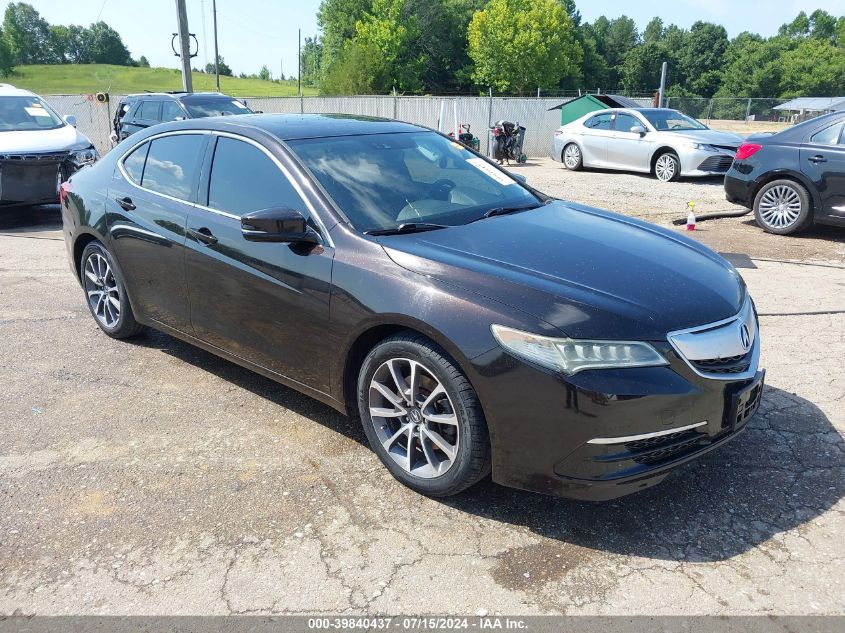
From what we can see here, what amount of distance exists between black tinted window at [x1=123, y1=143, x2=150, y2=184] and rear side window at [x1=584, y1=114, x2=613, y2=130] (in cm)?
1374

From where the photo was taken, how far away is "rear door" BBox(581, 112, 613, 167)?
55.0 feet

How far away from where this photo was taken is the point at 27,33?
106812 mm

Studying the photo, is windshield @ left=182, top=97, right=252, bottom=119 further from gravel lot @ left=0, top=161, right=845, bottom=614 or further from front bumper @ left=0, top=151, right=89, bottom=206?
gravel lot @ left=0, top=161, right=845, bottom=614

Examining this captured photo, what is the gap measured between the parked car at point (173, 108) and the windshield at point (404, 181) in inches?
421

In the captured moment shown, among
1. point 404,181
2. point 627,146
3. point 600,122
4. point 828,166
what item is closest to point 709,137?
point 627,146

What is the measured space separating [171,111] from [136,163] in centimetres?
1055

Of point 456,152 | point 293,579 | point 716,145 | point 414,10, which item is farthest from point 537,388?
point 414,10

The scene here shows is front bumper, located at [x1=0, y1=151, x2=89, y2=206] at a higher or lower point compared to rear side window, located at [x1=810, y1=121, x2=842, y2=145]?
lower

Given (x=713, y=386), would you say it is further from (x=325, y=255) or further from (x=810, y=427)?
(x=325, y=255)

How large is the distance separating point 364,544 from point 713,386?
1.56 metres

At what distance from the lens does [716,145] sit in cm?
1473

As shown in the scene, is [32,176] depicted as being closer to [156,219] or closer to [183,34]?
[156,219]

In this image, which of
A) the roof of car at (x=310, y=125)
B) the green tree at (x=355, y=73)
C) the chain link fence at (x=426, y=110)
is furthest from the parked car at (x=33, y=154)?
the green tree at (x=355, y=73)

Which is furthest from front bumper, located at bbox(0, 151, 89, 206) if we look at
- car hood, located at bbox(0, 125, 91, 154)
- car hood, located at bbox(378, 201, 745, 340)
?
car hood, located at bbox(378, 201, 745, 340)
